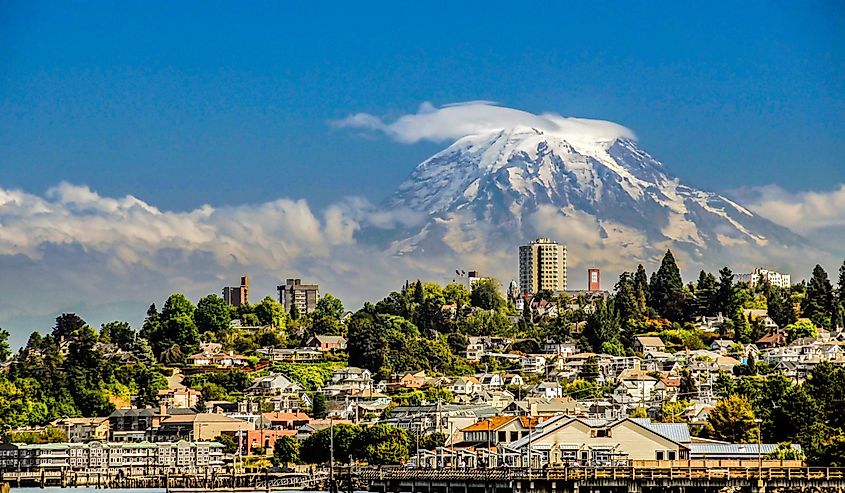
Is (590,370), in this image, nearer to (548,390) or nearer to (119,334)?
(548,390)

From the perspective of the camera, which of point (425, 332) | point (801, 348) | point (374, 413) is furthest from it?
point (425, 332)

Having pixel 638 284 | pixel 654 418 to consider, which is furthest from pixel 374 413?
pixel 638 284

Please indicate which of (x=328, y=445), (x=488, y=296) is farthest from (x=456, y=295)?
(x=328, y=445)

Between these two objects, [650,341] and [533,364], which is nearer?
[533,364]

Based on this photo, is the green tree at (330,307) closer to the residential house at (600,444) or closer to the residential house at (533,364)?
the residential house at (533,364)

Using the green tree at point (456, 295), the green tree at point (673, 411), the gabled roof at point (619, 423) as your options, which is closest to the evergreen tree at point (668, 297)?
the green tree at point (456, 295)

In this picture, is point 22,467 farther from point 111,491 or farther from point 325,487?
point 325,487
